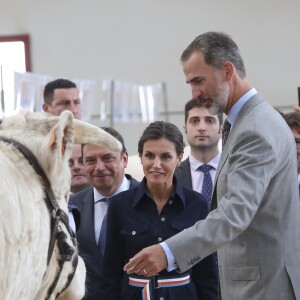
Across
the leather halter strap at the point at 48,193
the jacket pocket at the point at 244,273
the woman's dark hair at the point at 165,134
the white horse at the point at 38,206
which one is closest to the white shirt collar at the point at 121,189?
the woman's dark hair at the point at 165,134

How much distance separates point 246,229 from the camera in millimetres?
2709

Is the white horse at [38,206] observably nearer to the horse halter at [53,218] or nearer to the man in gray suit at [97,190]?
the horse halter at [53,218]

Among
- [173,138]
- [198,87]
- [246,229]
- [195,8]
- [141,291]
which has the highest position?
[195,8]

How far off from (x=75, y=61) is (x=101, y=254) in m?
6.98

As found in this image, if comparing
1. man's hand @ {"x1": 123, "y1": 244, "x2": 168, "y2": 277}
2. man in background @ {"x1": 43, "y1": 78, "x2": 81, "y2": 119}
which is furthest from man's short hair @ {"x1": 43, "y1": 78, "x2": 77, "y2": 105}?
man's hand @ {"x1": 123, "y1": 244, "x2": 168, "y2": 277}

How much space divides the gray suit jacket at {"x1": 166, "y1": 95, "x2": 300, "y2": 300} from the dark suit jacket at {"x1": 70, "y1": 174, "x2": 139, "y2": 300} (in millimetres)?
706

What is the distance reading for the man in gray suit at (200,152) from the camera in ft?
14.0

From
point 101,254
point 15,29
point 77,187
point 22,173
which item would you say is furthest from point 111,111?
point 22,173

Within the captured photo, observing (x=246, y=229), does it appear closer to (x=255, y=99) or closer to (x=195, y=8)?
(x=255, y=99)

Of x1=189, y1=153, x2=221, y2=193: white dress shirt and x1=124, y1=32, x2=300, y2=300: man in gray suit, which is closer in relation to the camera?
x1=124, y1=32, x2=300, y2=300: man in gray suit

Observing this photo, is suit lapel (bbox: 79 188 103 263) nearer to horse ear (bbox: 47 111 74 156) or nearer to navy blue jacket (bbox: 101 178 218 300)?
navy blue jacket (bbox: 101 178 218 300)

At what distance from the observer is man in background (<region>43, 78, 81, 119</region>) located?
4.58 metres

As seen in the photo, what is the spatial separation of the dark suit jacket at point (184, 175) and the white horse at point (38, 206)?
2.14 meters

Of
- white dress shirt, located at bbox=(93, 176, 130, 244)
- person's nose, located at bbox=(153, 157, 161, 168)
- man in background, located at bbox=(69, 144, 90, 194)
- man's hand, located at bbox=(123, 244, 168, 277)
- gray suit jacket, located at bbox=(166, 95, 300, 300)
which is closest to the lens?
man's hand, located at bbox=(123, 244, 168, 277)
